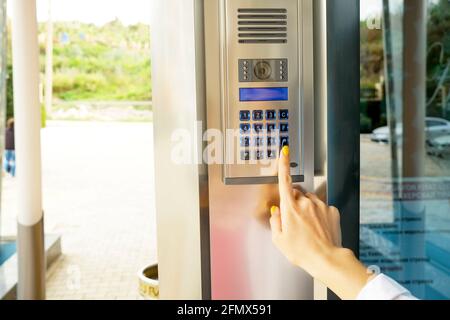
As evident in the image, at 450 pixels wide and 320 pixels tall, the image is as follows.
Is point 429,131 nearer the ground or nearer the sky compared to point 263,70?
nearer the ground

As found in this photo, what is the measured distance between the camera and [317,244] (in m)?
0.79

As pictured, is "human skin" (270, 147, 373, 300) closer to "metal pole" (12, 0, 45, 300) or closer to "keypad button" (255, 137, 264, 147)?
"keypad button" (255, 137, 264, 147)

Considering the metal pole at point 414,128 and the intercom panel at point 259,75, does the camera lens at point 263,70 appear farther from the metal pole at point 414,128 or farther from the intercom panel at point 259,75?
the metal pole at point 414,128

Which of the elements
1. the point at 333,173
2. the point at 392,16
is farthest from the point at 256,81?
the point at 392,16

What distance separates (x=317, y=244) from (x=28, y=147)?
132 centimetres

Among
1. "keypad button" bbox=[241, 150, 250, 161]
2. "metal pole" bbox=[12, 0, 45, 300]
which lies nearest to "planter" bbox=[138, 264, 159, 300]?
"metal pole" bbox=[12, 0, 45, 300]

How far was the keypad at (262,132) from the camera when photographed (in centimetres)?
105

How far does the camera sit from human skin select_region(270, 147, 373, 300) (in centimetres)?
75

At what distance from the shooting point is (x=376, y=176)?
2.04 m

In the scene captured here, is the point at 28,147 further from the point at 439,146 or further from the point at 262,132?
the point at 439,146

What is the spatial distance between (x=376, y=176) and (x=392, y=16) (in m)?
0.59

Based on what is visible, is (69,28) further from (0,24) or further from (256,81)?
(256,81)

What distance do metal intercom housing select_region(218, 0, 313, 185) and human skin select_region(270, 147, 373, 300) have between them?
0.15 m

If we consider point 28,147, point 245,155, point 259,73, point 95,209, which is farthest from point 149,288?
point 95,209
